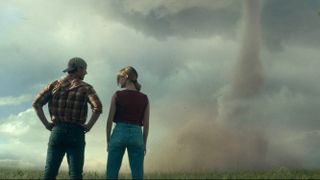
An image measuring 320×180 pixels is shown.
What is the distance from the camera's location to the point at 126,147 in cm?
1080

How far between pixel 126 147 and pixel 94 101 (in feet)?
3.83

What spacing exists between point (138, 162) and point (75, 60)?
254cm

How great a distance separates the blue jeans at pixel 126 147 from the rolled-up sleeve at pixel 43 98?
65.6 inches

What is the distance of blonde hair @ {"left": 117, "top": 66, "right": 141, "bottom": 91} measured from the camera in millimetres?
10844

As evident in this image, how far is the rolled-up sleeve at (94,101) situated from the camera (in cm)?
1092

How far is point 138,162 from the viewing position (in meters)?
10.9

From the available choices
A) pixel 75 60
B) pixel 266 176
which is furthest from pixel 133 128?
pixel 266 176

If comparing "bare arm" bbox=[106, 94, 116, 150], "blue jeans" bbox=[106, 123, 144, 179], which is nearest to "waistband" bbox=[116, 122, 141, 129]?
"blue jeans" bbox=[106, 123, 144, 179]

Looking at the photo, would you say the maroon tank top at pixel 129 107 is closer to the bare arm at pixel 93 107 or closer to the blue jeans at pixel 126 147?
the blue jeans at pixel 126 147

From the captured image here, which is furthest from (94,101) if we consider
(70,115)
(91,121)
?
(70,115)

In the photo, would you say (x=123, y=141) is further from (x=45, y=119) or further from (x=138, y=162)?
(x=45, y=119)

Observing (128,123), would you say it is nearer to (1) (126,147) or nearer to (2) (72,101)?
(1) (126,147)

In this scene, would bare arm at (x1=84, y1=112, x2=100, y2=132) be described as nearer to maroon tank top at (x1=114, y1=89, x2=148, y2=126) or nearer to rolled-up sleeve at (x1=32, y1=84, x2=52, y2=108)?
maroon tank top at (x1=114, y1=89, x2=148, y2=126)

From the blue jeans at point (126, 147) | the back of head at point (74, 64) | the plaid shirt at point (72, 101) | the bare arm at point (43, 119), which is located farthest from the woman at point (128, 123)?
the bare arm at point (43, 119)
